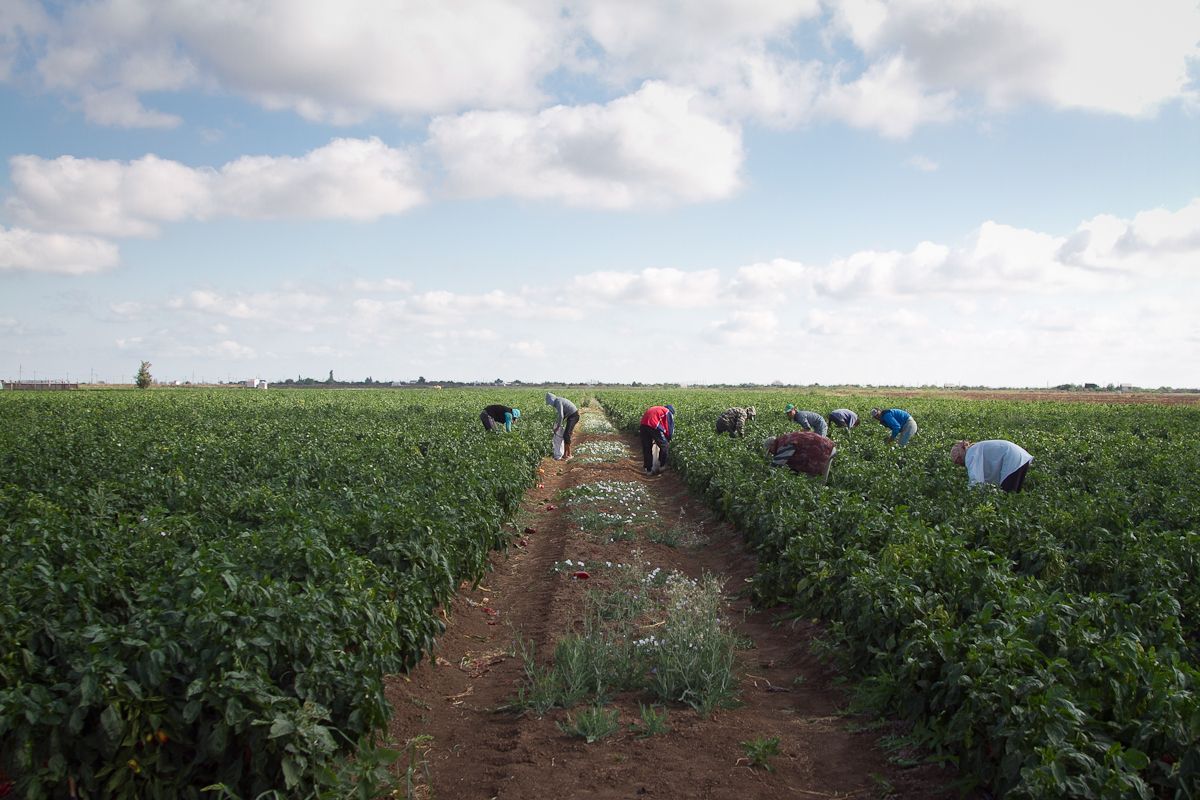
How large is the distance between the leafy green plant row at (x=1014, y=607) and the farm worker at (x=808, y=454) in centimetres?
47

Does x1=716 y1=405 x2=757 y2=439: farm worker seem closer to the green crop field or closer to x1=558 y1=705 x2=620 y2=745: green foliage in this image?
the green crop field

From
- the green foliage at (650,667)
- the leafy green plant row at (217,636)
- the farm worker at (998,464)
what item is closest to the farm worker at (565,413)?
the farm worker at (998,464)

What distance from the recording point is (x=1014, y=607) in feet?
A: 17.2

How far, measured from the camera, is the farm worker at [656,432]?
19906 mm

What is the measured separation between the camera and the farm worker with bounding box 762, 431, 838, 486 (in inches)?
519

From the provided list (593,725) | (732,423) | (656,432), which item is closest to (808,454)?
(732,423)

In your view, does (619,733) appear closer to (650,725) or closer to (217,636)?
(650,725)

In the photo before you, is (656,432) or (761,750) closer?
(761,750)

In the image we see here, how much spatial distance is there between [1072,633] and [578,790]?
3.12 metres

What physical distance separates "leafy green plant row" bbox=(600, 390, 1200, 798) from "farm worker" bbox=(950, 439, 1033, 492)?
34 centimetres

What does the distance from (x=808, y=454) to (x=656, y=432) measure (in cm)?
715

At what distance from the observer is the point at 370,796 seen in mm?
4484

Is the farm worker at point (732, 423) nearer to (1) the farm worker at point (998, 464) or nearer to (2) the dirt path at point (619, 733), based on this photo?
(1) the farm worker at point (998, 464)

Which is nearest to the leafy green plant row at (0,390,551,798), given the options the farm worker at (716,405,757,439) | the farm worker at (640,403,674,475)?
the farm worker at (640,403,674,475)
